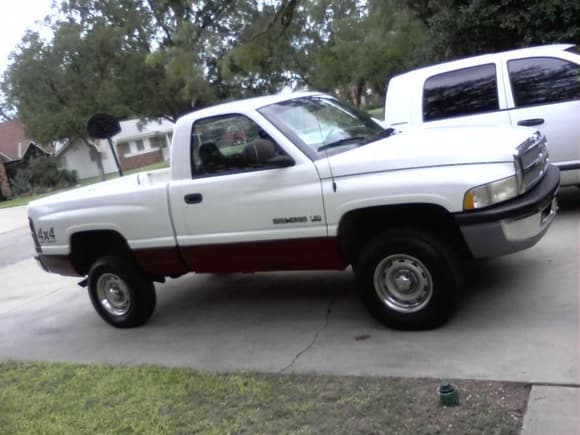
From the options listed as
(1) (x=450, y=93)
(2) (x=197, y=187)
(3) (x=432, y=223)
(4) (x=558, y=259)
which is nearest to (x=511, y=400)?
(3) (x=432, y=223)

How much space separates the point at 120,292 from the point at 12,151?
5021cm

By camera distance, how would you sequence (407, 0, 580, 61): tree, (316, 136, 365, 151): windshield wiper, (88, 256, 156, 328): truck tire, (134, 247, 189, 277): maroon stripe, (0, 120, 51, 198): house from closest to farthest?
(316, 136, 365, 151): windshield wiper, (134, 247, 189, 277): maroon stripe, (88, 256, 156, 328): truck tire, (407, 0, 580, 61): tree, (0, 120, 51, 198): house

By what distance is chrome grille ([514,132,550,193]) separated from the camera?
15.2 ft

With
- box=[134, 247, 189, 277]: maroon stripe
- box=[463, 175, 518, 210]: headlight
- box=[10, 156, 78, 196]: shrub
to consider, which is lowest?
box=[10, 156, 78, 196]: shrub

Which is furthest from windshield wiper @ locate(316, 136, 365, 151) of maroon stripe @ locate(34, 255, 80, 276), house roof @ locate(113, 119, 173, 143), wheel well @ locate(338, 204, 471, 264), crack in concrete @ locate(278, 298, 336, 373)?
house roof @ locate(113, 119, 173, 143)

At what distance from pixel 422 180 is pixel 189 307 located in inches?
132

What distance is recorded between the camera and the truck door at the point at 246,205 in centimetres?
523

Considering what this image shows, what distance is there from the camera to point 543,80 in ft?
23.8

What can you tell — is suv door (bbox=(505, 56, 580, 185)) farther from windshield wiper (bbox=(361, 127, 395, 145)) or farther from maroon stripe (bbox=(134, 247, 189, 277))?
maroon stripe (bbox=(134, 247, 189, 277))

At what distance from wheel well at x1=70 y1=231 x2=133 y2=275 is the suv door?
14.8ft

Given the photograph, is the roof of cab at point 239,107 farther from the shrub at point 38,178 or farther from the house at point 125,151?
the house at point 125,151

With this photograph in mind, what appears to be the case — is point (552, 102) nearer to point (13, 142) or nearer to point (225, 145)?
point (225, 145)

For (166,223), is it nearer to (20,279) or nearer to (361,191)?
(361,191)

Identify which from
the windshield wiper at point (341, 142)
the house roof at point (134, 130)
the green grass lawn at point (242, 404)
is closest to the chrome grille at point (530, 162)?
the windshield wiper at point (341, 142)
